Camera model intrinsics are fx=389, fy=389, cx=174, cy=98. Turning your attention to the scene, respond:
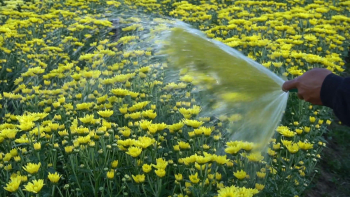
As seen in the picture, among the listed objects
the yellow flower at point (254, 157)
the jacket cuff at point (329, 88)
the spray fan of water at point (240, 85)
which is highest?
the jacket cuff at point (329, 88)

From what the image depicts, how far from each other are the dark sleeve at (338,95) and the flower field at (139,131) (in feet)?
1.73

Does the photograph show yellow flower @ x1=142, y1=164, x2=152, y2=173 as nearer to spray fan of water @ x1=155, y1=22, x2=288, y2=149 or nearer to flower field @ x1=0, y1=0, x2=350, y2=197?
flower field @ x1=0, y1=0, x2=350, y2=197

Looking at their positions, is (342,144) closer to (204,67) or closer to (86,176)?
(204,67)

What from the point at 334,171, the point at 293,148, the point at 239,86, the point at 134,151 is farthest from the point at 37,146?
the point at 334,171

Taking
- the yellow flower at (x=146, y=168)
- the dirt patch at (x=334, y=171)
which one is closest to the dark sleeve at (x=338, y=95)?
the yellow flower at (x=146, y=168)

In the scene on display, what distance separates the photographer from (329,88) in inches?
69.4

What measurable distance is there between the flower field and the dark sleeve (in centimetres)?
53

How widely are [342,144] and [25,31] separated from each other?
4647mm

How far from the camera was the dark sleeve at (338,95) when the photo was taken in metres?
1.68

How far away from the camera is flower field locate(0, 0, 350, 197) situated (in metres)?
2.19

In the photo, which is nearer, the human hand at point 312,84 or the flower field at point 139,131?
the human hand at point 312,84

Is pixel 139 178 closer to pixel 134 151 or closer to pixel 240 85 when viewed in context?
pixel 134 151

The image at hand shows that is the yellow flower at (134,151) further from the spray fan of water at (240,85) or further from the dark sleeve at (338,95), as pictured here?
the dark sleeve at (338,95)

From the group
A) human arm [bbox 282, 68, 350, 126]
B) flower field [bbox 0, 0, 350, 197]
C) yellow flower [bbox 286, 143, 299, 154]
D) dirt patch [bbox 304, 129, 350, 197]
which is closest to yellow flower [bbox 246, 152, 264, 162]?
flower field [bbox 0, 0, 350, 197]
